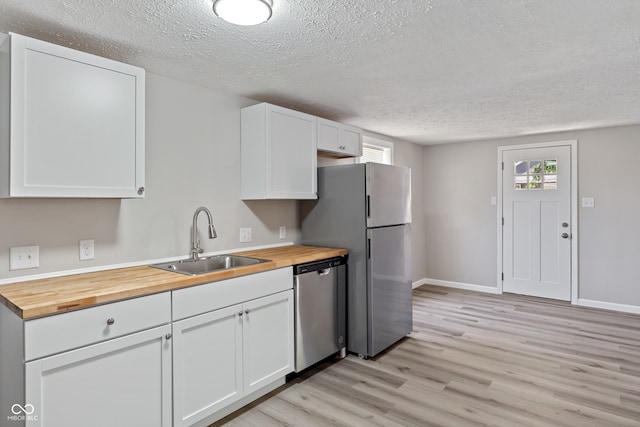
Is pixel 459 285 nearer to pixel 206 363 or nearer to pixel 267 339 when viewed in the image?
pixel 267 339

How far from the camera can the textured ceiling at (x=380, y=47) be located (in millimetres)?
1721

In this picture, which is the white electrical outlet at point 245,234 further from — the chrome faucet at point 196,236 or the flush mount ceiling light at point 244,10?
the flush mount ceiling light at point 244,10

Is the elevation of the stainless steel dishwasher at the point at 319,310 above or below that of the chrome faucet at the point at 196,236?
below

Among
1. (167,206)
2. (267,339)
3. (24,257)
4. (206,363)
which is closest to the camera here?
(24,257)

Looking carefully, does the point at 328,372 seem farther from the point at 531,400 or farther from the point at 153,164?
the point at 153,164

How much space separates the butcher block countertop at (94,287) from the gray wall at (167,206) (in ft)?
0.61

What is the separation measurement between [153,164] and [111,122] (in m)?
0.52

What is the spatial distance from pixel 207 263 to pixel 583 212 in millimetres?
4415

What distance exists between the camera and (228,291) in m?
2.23

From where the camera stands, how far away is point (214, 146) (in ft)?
9.46

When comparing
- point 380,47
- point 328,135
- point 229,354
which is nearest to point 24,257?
point 229,354

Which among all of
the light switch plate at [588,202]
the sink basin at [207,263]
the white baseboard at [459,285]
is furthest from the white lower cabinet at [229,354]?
the light switch plate at [588,202]

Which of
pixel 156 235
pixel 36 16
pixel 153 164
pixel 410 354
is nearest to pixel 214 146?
pixel 153 164

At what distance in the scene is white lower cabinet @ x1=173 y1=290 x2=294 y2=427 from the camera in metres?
2.02
